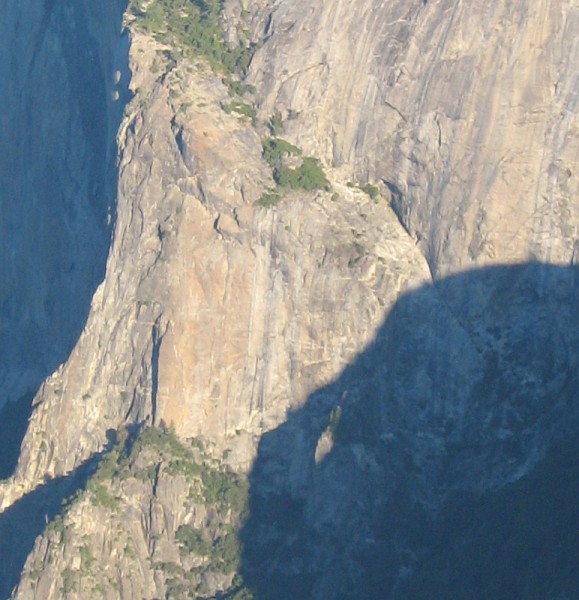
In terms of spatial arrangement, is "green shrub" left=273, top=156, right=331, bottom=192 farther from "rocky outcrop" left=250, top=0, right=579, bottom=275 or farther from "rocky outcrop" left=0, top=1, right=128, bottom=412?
"rocky outcrop" left=0, top=1, right=128, bottom=412

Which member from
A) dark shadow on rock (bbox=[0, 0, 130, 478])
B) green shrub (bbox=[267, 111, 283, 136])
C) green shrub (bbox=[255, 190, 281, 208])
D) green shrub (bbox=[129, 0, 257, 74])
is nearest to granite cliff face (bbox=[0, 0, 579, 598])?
green shrub (bbox=[267, 111, 283, 136])

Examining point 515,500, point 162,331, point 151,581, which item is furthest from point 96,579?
point 515,500

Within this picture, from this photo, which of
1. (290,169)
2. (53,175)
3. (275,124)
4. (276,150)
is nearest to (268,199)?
(290,169)


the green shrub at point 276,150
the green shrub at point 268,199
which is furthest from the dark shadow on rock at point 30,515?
the green shrub at point 276,150

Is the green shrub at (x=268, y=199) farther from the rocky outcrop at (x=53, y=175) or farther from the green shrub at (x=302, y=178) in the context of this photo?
the rocky outcrop at (x=53, y=175)

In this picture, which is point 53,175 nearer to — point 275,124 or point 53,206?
point 53,206
